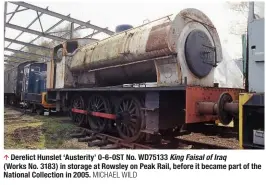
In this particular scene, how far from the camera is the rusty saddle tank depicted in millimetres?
3906

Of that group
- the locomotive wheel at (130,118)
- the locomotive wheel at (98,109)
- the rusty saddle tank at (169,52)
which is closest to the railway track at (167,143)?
the locomotive wheel at (130,118)

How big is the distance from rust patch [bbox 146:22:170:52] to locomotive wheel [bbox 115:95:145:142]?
1.10 meters

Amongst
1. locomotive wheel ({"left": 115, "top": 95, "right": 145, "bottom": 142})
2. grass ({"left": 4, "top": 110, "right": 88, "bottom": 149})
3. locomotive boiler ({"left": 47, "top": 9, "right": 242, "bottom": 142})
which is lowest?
grass ({"left": 4, "top": 110, "right": 88, "bottom": 149})

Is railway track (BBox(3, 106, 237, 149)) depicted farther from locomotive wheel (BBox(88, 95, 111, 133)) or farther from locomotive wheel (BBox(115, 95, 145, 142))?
locomotive wheel (BBox(88, 95, 111, 133))

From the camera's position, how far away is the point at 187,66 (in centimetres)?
398

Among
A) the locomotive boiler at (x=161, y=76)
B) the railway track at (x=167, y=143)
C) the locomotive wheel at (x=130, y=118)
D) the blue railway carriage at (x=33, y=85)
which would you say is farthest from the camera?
the blue railway carriage at (x=33, y=85)

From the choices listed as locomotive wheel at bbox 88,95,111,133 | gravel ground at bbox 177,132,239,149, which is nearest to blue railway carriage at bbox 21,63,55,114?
locomotive wheel at bbox 88,95,111,133

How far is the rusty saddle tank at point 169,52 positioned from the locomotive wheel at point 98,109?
73cm

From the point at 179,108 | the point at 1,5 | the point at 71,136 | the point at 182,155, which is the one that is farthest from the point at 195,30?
the point at 71,136

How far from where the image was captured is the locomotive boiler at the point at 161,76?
3.74 meters

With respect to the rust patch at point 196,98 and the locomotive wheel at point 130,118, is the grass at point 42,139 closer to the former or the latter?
the locomotive wheel at point 130,118

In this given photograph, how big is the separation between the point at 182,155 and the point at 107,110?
111 inches

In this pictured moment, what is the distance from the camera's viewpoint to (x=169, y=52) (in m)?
3.84

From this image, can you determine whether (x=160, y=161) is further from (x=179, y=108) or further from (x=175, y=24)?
(x=175, y=24)
